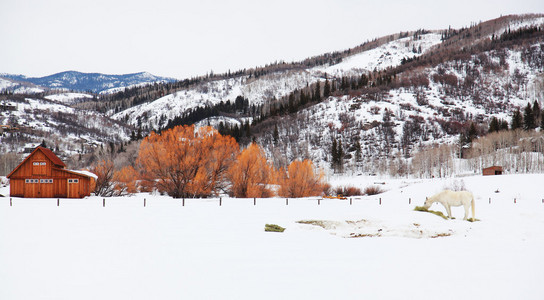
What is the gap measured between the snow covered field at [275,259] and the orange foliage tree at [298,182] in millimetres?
32330

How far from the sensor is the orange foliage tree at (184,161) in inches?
1678

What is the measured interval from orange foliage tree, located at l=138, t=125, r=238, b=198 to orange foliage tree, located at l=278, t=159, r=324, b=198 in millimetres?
11910

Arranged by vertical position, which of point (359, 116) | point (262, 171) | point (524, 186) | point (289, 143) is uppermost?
point (359, 116)

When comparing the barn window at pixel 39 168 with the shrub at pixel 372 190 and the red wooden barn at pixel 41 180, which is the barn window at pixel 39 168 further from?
the shrub at pixel 372 190

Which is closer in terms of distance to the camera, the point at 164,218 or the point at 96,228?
the point at 96,228

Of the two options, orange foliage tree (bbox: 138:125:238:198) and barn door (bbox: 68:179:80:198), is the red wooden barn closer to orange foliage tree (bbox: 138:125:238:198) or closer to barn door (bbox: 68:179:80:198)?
barn door (bbox: 68:179:80:198)

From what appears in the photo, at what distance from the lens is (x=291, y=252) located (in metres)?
12.3

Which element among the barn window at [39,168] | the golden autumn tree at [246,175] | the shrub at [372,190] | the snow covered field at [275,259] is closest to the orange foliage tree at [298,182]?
the golden autumn tree at [246,175]

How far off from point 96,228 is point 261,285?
13543 millimetres

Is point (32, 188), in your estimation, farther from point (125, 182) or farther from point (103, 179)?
point (125, 182)

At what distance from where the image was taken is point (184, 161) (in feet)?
141

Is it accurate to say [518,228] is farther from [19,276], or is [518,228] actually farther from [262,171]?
[262,171]

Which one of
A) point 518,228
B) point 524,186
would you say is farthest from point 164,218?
point 524,186

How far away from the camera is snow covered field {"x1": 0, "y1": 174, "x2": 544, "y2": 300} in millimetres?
8383
